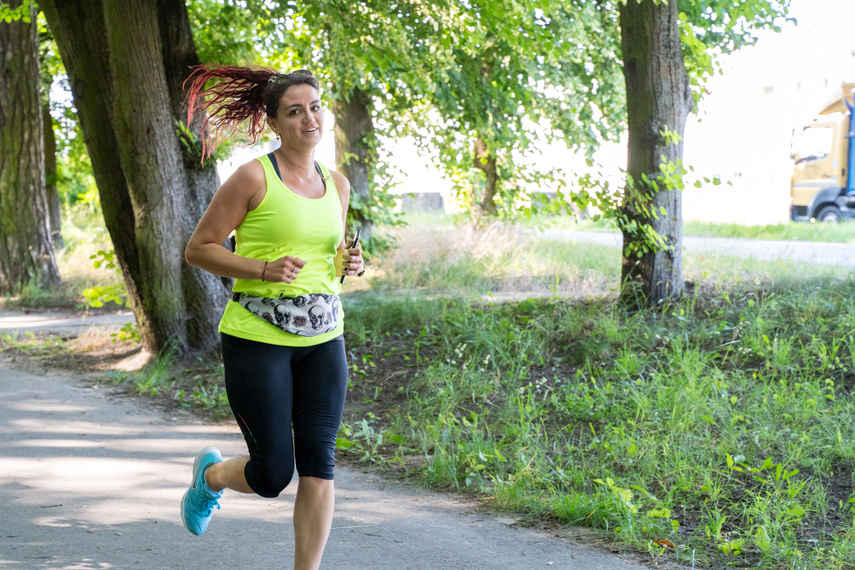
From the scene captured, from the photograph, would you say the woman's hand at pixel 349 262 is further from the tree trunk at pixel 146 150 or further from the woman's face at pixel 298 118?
the tree trunk at pixel 146 150

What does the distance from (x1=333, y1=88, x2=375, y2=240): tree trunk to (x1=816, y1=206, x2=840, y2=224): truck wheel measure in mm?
13909

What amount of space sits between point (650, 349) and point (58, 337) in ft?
21.5

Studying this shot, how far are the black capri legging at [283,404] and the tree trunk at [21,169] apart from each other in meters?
10.7

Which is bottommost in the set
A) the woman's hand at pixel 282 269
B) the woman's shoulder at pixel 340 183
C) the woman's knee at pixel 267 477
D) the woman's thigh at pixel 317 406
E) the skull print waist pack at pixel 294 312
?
the woman's knee at pixel 267 477

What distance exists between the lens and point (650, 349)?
661cm

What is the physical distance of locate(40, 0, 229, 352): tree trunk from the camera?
723 cm

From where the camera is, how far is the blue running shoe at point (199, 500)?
3559mm

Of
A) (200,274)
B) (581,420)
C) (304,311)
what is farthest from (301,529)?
(200,274)

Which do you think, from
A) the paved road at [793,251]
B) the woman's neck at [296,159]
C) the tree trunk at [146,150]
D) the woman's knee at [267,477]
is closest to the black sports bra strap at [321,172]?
the woman's neck at [296,159]

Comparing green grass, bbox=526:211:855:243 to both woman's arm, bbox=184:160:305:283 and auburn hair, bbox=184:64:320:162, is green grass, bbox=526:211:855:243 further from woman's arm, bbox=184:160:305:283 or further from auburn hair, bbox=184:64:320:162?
woman's arm, bbox=184:160:305:283

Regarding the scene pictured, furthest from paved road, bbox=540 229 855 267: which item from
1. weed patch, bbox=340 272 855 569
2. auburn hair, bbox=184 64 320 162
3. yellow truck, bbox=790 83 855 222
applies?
yellow truck, bbox=790 83 855 222

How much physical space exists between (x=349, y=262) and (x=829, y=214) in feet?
66.8

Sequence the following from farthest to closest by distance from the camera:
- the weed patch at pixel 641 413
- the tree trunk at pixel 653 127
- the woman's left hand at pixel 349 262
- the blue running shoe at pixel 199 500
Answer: the tree trunk at pixel 653 127, the weed patch at pixel 641 413, the blue running shoe at pixel 199 500, the woman's left hand at pixel 349 262

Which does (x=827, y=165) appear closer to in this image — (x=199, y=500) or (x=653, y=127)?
(x=653, y=127)
